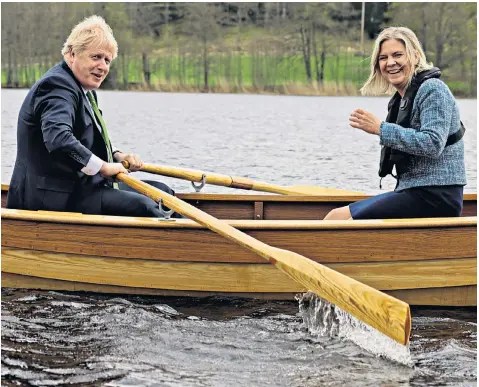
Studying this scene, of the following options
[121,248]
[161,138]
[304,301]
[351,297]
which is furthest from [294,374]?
[161,138]

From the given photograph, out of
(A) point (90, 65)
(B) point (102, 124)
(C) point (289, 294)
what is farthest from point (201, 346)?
(A) point (90, 65)

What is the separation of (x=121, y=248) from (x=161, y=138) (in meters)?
15.8

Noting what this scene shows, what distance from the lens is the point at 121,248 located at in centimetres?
612

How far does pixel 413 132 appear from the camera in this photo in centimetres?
566

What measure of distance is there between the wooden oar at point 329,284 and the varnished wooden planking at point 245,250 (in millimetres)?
297

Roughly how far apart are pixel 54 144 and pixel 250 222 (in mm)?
1373

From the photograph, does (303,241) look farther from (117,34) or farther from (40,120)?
(117,34)

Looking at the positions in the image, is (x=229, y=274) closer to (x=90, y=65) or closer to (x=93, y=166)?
(x=93, y=166)

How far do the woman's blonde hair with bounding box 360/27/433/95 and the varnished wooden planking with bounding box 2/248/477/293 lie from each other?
1.18 meters

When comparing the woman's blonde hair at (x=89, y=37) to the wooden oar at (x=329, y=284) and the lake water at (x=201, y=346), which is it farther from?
the lake water at (x=201, y=346)

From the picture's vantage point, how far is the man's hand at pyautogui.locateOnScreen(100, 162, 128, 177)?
5965 mm

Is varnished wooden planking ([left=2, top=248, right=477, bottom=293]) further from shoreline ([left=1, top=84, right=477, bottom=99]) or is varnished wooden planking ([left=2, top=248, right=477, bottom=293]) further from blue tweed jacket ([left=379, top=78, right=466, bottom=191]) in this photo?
shoreline ([left=1, top=84, right=477, bottom=99])

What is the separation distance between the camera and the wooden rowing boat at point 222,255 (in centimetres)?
595

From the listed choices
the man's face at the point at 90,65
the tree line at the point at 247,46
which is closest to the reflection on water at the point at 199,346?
the man's face at the point at 90,65
